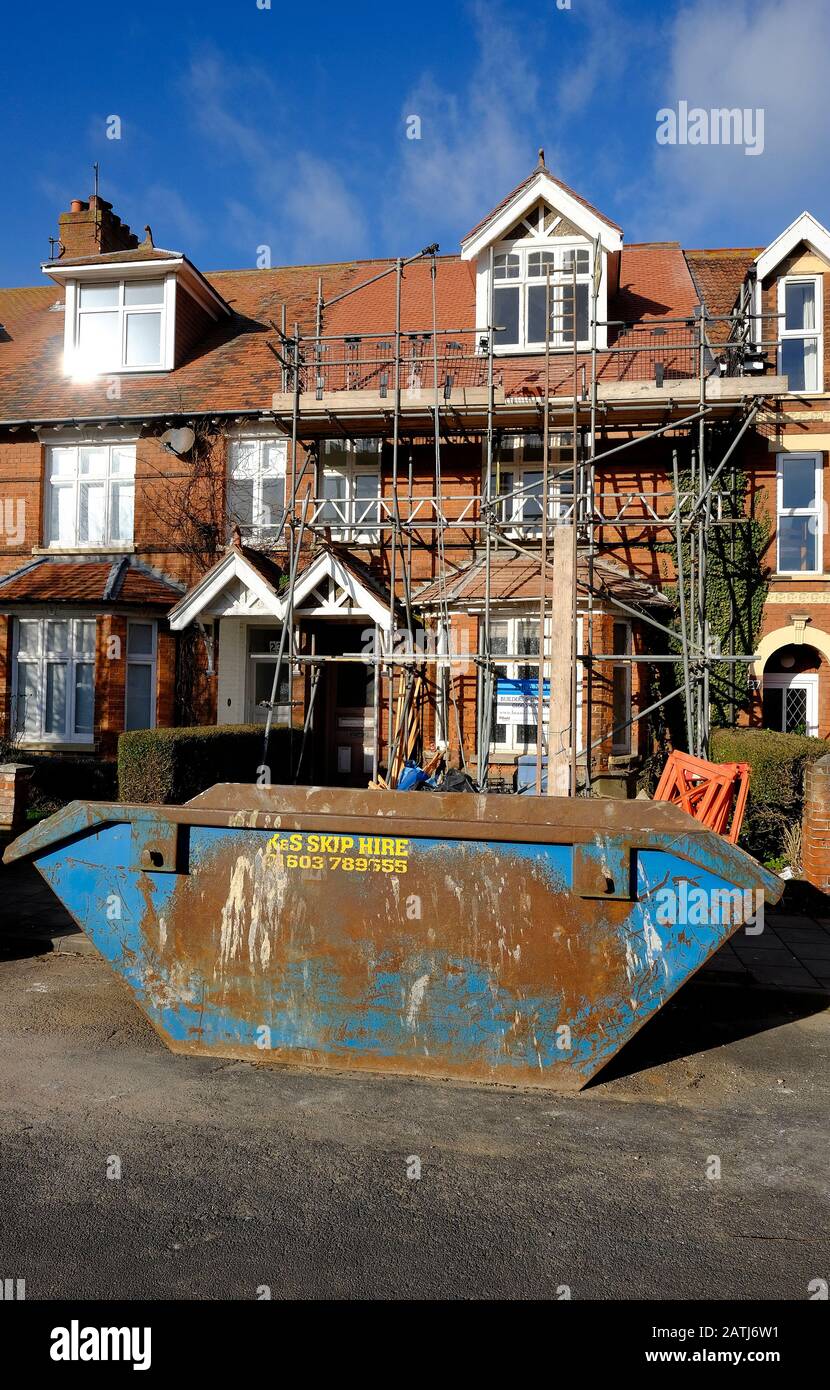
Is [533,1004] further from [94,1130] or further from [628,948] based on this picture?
[94,1130]

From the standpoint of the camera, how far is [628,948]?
183 inches

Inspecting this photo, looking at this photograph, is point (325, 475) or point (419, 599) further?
point (325, 475)

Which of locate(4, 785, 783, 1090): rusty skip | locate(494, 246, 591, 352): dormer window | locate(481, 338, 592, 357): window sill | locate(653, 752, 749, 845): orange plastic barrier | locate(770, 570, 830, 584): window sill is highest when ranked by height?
locate(494, 246, 591, 352): dormer window

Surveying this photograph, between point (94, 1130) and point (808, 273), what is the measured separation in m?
17.0

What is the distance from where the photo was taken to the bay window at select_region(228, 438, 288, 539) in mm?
16906

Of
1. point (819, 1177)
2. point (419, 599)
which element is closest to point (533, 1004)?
point (819, 1177)

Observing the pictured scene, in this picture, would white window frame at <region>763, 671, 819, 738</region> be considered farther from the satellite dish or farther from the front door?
the satellite dish

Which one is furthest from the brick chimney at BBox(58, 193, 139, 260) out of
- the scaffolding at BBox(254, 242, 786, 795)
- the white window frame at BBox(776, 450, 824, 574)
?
the white window frame at BBox(776, 450, 824, 574)

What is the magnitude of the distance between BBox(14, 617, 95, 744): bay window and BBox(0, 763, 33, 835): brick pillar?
567cm

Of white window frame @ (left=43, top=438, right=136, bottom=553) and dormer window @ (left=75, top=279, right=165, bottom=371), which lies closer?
white window frame @ (left=43, top=438, right=136, bottom=553)

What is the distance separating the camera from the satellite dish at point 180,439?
16781 mm

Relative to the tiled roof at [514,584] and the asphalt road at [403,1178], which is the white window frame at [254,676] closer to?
the tiled roof at [514,584]
